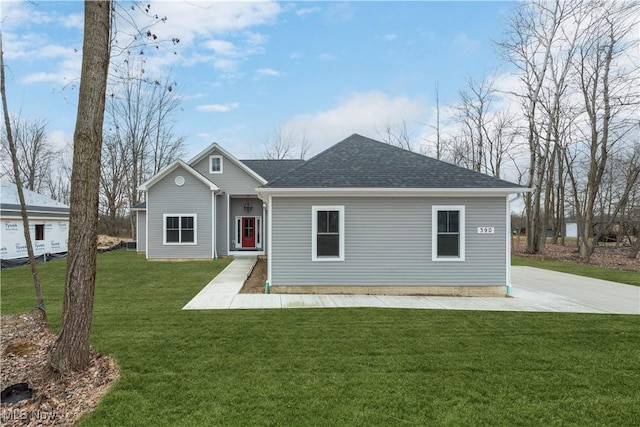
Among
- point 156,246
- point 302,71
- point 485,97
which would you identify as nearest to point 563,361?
point 302,71

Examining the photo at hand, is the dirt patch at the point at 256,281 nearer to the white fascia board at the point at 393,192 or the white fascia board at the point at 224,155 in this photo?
the white fascia board at the point at 393,192

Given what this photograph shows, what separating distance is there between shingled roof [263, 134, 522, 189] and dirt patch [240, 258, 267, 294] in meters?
2.79

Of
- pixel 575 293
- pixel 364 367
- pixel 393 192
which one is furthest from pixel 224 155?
pixel 575 293

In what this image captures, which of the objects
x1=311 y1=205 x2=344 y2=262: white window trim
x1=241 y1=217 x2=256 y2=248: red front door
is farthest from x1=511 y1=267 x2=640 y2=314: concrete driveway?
x1=241 y1=217 x2=256 y2=248: red front door

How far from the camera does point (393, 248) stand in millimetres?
8672

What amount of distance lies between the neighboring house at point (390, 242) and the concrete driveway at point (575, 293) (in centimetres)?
104

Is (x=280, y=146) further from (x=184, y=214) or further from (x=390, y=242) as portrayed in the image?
(x=390, y=242)

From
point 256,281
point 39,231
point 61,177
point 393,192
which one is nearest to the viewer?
point 393,192

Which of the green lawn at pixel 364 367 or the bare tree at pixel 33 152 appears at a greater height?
the bare tree at pixel 33 152

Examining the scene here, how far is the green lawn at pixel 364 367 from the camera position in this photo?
3.14m

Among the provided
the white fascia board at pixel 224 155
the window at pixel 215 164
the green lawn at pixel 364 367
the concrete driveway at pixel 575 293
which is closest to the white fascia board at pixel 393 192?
the concrete driveway at pixel 575 293

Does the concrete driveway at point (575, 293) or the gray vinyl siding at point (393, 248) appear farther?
the gray vinyl siding at point (393, 248)

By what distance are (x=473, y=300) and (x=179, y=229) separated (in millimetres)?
12462

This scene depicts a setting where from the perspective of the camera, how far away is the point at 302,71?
14.9 m
